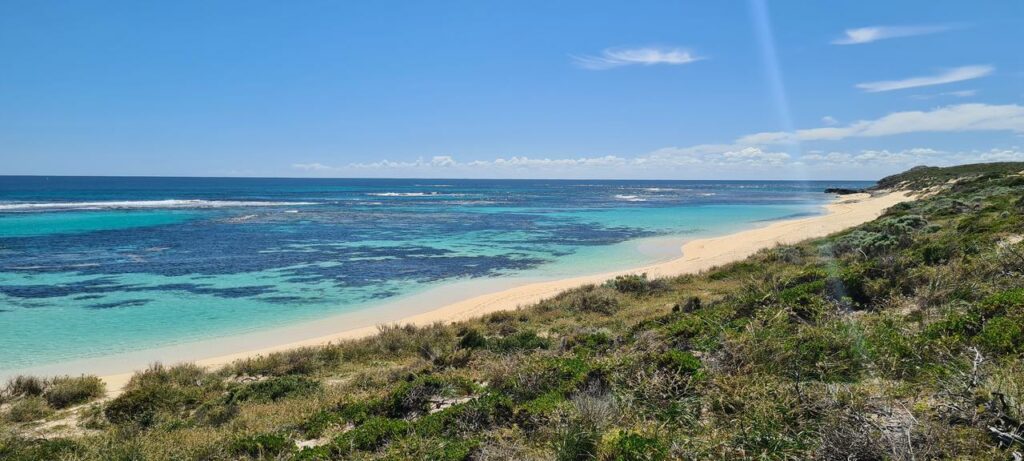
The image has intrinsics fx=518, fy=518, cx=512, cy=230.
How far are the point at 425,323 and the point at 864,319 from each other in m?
11.3

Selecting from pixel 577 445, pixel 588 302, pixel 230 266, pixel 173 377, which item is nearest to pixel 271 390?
pixel 173 377

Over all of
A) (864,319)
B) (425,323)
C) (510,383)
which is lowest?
(425,323)

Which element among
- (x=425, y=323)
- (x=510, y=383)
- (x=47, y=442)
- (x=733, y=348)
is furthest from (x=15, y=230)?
(x=733, y=348)

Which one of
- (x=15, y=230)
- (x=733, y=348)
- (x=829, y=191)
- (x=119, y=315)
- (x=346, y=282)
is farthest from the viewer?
(x=829, y=191)

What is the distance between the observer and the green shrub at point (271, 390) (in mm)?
9422

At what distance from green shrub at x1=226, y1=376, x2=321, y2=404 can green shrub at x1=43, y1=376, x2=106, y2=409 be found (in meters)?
2.73

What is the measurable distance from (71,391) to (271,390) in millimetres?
3705

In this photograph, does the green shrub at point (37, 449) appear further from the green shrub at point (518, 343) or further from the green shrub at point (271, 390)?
the green shrub at point (518, 343)

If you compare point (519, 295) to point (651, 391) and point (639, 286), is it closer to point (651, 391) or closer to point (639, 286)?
point (639, 286)

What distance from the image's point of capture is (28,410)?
888 cm

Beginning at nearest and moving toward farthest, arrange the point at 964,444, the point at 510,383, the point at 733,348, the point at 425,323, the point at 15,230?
the point at 964,444 → the point at 733,348 → the point at 510,383 → the point at 425,323 → the point at 15,230

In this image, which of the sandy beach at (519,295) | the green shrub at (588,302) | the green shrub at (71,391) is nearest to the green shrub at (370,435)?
the green shrub at (71,391)

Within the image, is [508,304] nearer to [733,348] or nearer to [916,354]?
[733,348]

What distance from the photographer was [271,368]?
37.7ft
